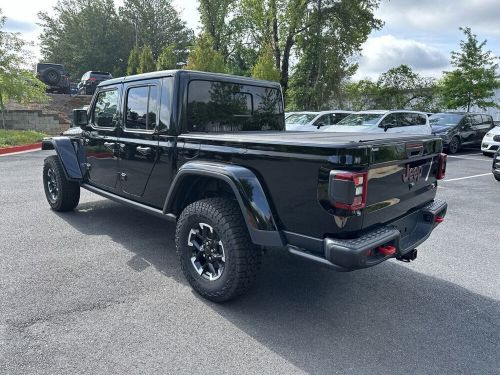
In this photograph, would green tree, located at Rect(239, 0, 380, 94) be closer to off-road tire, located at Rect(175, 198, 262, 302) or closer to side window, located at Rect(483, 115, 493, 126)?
side window, located at Rect(483, 115, 493, 126)

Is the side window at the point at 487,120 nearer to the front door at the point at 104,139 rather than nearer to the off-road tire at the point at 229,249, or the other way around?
the front door at the point at 104,139

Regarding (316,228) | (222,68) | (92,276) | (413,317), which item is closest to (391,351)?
(413,317)

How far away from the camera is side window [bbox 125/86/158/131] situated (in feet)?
12.6

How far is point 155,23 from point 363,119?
4293 cm

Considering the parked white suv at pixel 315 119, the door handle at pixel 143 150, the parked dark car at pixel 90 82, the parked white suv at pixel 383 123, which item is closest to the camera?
the door handle at pixel 143 150

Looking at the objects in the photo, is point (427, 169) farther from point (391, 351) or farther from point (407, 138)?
point (391, 351)

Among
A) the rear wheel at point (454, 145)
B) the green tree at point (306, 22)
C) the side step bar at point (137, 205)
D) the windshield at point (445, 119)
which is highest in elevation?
the green tree at point (306, 22)

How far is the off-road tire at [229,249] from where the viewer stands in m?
2.95

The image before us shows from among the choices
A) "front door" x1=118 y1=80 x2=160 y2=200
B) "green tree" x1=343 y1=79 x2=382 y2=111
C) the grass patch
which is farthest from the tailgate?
"green tree" x1=343 y1=79 x2=382 y2=111

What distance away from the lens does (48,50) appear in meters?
46.6

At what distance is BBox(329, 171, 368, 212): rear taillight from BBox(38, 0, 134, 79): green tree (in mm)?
45980

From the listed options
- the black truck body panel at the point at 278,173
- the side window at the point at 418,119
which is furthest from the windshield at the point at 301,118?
the black truck body panel at the point at 278,173

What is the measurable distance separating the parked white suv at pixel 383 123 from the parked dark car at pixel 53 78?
65.5 ft

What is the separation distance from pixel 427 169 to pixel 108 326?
291 centimetres
